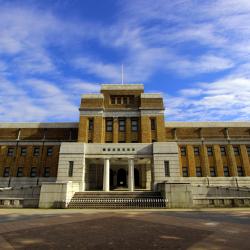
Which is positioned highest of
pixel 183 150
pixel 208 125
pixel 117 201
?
pixel 208 125

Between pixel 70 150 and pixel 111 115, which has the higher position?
pixel 111 115

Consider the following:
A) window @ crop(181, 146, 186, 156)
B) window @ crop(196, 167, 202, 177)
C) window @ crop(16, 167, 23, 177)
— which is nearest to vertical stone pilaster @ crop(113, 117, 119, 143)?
window @ crop(181, 146, 186, 156)

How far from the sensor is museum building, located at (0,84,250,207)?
22359mm

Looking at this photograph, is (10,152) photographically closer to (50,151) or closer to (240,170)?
(50,151)

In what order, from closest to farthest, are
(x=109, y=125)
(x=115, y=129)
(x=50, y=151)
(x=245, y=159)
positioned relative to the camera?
(x=115, y=129) < (x=109, y=125) < (x=245, y=159) < (x=50, y=151)

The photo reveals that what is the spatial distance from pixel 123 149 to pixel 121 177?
25.9ft

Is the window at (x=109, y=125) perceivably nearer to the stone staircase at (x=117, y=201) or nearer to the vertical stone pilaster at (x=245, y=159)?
the stone staircase at (x=117, y=201)

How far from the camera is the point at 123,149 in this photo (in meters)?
23.1

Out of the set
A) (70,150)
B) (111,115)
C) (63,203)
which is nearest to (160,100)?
(111,115)

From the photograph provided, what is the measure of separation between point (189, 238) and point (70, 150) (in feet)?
60.0

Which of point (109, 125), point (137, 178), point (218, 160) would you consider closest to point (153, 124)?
point (109, 125)

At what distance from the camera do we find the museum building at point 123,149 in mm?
22359

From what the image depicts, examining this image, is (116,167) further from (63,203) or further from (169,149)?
(63,203)

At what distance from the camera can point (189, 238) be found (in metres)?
6.45
